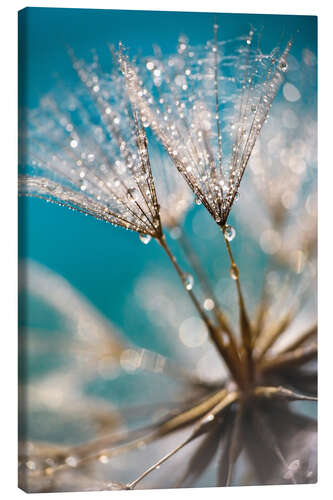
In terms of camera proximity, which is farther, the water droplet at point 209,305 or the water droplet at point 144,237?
the water droplet at point 209,305

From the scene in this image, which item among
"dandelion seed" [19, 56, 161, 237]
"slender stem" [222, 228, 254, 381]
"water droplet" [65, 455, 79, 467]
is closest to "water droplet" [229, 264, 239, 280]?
"slender stem" [222, 228, 254, 381]

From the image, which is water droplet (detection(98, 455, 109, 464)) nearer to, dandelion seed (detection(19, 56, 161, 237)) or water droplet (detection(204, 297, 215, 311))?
water droplet (detection(204, 297, 215, 311))

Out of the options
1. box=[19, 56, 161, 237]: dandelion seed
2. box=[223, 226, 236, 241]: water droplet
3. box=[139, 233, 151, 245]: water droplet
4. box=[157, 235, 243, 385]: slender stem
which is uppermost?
box=[19, 56, 161, 237]: dandelion seed

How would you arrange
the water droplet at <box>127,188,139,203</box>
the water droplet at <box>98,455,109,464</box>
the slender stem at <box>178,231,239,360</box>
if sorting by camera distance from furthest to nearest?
the slender stem at <box>178,231,239,360</box> → the water droplet at <box>98,455,109,464</box> → the water droplet at <box>127,188,139,203</box>

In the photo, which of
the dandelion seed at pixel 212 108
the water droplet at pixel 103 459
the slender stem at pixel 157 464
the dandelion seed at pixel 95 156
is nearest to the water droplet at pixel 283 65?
the dandelion seed at pixel 212 108

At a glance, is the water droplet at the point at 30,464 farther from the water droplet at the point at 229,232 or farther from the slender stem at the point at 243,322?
the water droplet at the point at 229,232

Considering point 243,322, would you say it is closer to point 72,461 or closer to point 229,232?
point 229,232
